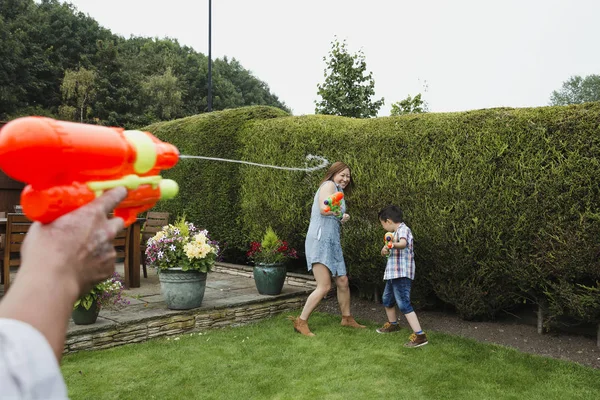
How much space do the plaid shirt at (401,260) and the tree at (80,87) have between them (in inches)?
1127

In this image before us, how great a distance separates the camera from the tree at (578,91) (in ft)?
255

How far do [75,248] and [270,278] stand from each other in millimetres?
5919

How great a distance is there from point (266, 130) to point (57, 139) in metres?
7.20

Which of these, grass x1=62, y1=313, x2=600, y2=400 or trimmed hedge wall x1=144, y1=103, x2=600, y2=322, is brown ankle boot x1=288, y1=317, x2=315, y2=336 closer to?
grass x1=62, y1=313, x2=600, y2=400

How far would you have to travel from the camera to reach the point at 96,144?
912 mm

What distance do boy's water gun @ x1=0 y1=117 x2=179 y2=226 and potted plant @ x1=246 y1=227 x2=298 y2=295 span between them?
5.66m

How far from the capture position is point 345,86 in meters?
17.1

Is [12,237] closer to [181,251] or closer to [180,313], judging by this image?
[181,251]

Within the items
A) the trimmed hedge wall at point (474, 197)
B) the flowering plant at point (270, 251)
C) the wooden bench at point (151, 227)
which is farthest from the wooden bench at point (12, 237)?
the trimmed hedge wall at point (474, 197)

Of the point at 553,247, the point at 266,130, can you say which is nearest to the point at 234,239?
the point at 266,130

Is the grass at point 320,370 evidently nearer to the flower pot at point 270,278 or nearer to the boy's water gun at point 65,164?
the flower pot at point 270,278

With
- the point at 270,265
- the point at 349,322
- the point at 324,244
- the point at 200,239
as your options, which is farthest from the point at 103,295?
the point at 349,322

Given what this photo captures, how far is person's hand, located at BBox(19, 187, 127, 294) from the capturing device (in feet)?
2.38

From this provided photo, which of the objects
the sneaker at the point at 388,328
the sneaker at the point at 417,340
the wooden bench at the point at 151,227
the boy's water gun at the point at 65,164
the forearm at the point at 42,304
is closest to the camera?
the forearm at the point at 42,304
